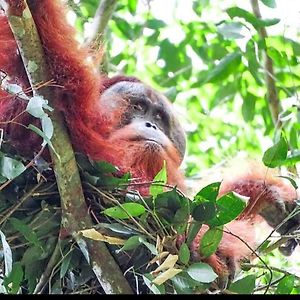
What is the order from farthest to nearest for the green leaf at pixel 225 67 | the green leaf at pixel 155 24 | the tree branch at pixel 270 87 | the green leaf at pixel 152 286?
the green leaf at pixel 155 24 < the green leaf at pixel 225 67 < the tree branch at pixel 270 87 < the green leaf at pixel 152 286

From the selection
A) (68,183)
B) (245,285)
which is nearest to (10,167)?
(68,183)

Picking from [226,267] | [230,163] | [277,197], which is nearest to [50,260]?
[226,267]

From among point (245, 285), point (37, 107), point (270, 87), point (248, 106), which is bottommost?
point (248, 106)

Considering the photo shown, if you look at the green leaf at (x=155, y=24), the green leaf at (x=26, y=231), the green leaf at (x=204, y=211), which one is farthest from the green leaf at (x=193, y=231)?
the green leaf at (x=155, y=24)

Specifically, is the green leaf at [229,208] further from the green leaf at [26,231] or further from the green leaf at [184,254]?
the green leaf at [26,231]

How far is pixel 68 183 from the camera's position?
1.77 metres

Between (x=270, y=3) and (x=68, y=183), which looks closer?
(x=68, y=183)

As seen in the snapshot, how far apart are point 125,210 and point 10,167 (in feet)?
0.97

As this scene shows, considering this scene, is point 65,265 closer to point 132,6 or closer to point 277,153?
point 277,153

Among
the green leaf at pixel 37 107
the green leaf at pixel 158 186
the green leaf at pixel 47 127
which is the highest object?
the green leaf at pixel 37 107

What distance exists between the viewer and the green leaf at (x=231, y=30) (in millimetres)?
2770

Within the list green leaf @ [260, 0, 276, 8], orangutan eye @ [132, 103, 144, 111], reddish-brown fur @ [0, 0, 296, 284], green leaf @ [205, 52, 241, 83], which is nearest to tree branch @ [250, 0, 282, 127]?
green leaf @ [205, 52, 241, 83]

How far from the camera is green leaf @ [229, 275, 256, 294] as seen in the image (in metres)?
1.74

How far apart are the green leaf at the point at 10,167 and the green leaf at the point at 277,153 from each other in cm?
66
